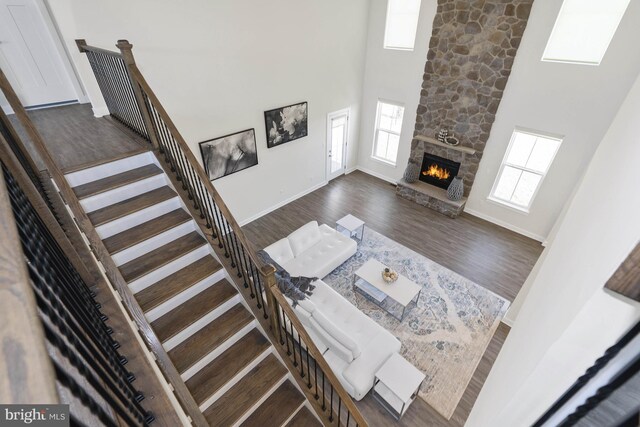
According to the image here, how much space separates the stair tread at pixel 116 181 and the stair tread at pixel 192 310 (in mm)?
1325

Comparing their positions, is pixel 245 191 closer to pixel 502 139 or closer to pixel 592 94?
pixel 502 139

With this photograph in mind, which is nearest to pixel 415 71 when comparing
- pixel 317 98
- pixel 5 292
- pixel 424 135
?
pixel 424 135

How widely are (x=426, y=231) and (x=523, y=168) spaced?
2159mm

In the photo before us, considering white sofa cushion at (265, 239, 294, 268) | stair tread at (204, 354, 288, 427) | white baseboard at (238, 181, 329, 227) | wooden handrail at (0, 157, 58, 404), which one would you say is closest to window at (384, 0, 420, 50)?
white baseboard at (238, 181, 329, 227)

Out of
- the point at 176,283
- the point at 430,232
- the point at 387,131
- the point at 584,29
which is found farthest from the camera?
the point at 387,131

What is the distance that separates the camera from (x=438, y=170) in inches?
274

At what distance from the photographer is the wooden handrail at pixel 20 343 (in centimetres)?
44

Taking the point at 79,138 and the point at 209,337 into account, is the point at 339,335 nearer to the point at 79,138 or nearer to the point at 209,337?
the point at 209,337

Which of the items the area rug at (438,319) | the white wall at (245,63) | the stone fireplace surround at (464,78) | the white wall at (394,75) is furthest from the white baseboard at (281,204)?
the stone fireplace surround at (464,78)

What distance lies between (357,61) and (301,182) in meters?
3.17

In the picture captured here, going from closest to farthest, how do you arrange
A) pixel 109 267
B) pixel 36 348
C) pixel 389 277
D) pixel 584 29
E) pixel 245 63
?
pixel 36 348 → pixel 109 267 → pixel 584 29 → pixel 389 277 → pixel 245 63

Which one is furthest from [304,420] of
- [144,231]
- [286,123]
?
[286,123]

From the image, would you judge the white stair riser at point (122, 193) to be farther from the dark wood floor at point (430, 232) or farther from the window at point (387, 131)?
the window at point (387, 131)

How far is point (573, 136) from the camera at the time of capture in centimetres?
502
